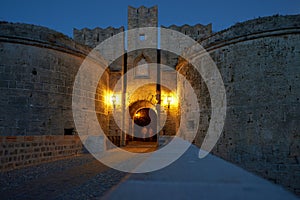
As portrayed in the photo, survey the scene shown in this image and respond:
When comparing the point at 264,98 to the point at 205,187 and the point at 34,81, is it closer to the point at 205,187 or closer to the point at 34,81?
the point at 205,187

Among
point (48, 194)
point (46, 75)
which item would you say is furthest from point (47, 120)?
point (48, 194)

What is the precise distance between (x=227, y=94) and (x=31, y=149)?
258 inches

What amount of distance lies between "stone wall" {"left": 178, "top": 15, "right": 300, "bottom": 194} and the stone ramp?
19.0 feet

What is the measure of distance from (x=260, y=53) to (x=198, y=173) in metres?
6.69

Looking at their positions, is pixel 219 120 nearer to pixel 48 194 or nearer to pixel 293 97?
pixel 293 97

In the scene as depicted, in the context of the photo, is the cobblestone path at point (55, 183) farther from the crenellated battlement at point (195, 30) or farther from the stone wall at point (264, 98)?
the crenellated battlement at point (195, 30)

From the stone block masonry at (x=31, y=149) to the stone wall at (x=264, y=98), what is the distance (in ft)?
17.9

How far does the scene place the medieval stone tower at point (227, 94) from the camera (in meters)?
7.29

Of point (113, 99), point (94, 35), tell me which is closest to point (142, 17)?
point (94, 35)

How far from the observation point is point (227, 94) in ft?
27.8

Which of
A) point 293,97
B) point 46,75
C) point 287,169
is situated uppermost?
point 46,75

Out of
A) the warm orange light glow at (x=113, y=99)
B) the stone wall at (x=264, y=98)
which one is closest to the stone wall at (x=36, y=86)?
the warm orange light glow at (x=113, y=99)

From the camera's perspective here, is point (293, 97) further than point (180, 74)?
No

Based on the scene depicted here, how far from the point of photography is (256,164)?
7.64 meters
